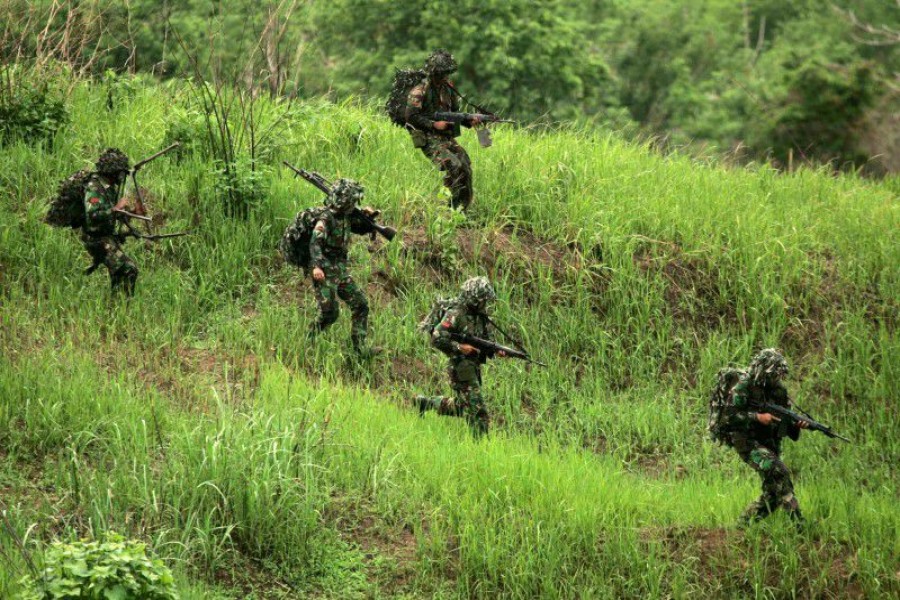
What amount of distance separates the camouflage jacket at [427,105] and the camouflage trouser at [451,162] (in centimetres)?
10

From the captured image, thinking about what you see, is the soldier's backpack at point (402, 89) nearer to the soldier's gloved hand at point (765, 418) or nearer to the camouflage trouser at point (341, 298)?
the camouflage trouser at point (341, 298)

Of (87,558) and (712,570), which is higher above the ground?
(87,558)

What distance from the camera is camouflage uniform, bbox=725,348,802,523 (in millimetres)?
9891

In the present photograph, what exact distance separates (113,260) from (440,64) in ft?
12.5

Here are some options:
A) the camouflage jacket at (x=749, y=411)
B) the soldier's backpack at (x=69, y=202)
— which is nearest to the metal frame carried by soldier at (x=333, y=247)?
the soldier's backpack at (x=69, y=202)

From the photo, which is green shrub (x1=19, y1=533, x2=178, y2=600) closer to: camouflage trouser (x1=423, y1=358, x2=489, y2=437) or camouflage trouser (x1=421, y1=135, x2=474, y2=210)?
camouflage trouser (x1=423, y1=358, x2=489, y2=437)

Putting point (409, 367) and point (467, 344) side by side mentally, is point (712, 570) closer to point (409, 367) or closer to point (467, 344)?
point (467, 344)

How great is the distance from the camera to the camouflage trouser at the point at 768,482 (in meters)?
9.85

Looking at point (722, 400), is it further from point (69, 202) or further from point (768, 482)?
point (69, 202)

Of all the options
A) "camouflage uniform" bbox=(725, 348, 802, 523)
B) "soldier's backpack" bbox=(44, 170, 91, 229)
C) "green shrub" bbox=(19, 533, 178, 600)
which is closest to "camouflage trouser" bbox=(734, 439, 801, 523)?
"camouflage uniform" bbox=(725, 348, 802, 523)

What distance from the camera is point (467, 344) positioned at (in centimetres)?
1101

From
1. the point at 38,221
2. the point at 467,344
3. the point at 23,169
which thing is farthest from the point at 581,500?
the point at 23,169

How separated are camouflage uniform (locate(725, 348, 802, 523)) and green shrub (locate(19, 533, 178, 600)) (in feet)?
14.9

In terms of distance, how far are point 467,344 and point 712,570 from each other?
108 inches
